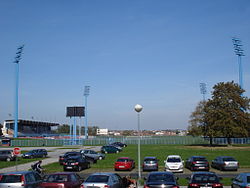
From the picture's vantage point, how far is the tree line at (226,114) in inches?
2461

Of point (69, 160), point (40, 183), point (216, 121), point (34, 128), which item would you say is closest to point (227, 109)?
point (216, 121)

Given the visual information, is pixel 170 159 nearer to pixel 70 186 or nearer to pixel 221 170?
pixel 221 170

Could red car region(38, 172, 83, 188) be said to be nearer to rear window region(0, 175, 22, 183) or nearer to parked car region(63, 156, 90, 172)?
rear window region(0, 175, 22, 183)

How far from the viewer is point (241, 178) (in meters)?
13.4

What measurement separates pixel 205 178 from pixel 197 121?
60442mm

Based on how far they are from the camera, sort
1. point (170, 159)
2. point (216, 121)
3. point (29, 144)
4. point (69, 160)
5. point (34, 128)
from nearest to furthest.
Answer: point (170, 159) < point (69, 160) < point (216, 121) < point (29, 144) < point (34, 128)

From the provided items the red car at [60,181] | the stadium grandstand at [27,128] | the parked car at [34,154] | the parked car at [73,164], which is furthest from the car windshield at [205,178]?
the stadium grandstand at [27,128]

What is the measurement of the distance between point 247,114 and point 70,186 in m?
58.3

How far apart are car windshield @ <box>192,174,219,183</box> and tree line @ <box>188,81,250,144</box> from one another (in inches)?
2006

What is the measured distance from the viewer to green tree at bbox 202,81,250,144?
6247cm

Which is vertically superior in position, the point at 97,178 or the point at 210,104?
the point at 210,104

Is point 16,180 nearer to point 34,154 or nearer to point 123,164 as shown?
point 123,164

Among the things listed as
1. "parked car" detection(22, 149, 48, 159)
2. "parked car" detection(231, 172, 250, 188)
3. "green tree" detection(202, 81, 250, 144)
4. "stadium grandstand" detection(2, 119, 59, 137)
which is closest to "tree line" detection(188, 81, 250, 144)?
"green tree" detection(202, 81, 250, 144)

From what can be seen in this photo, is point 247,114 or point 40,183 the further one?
point 247,114
